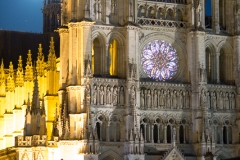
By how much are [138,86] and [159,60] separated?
404cm

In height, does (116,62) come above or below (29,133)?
above

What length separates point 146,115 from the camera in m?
64.8

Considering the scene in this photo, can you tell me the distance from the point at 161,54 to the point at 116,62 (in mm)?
4118

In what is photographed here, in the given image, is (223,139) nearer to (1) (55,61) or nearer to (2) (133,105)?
(2) (133,105)

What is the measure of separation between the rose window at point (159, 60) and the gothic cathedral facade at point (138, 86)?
80mm

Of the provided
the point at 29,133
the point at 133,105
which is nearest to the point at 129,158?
the point at 133,105

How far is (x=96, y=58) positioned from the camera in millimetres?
64812

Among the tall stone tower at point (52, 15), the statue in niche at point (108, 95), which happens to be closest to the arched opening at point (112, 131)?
the statue in niche at point (108, 95)

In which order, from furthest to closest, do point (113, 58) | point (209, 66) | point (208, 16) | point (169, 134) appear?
point (208, 16)
point (209, 66)
point (169, 134)
point (113, 58)

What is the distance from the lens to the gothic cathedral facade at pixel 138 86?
62.5 m

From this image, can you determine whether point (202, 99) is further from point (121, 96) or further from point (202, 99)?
point (121, 96)

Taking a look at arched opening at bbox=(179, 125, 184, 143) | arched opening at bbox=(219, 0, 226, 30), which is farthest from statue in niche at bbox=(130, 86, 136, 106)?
arched opening at bbox=(219, 0, 226, 30)

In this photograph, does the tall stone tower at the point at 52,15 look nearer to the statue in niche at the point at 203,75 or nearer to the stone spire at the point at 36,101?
the stone spire at the point at 36,101

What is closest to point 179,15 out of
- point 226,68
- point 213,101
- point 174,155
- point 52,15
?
point 226,68
